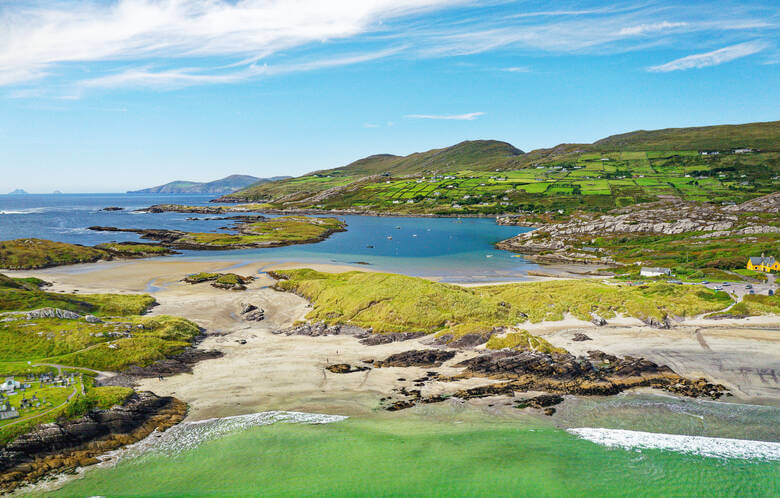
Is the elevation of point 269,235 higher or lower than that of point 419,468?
higher

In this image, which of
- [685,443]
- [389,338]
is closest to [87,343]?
[389,338]

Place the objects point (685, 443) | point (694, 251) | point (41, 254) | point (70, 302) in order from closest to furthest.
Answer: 1. point (685, 443)
2. point (70, 302)
3. point (694, 251)
4. point (41, 254)

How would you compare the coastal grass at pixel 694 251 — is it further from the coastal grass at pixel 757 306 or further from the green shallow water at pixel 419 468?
the green shallow water at pixel 419 468

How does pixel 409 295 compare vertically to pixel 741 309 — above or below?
above

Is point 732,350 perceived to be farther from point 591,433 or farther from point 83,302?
point 83,302

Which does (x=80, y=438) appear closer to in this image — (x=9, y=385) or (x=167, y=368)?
(x=9, y=385)

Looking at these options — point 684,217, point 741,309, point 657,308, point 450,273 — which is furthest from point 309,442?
point 684,217

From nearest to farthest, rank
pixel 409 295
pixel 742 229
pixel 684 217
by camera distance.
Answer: pixel 409 295, pixel 742 229, pixel 684 217
